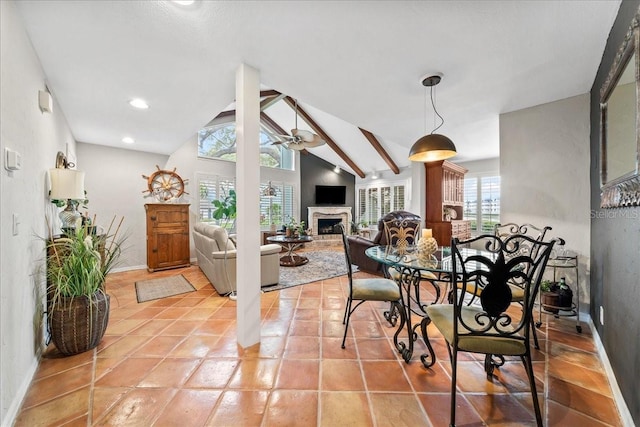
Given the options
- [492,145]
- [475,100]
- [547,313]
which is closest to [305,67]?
[475,100]

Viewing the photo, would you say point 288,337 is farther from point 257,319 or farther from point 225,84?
point 225,84

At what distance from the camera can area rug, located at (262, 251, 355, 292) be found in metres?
3.90

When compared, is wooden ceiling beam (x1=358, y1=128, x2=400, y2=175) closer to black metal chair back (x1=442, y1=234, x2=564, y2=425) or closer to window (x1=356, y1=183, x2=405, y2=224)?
window (x1=356, y1=183, x2=405, y2=224)

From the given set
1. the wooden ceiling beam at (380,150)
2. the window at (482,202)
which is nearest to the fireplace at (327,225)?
the wooden ceiling beam at (380,150)

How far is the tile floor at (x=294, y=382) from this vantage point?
138 centimetres

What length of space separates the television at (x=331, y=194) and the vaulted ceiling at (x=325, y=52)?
Result: 5.48m

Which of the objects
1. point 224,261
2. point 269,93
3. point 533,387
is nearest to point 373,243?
point 224,261

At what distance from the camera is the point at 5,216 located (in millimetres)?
1344

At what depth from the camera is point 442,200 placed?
4758mm

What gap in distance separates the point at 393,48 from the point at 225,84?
Answer: 1576 mm

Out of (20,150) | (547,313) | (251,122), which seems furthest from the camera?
(547,313)

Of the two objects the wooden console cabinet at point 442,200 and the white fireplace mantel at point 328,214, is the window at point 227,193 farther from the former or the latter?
the wooden console cabinet at point 442,200

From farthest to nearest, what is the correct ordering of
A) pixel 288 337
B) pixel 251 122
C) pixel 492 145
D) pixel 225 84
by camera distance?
pixel 492 145 → pixel 225 84 → pixel 288 337 → pixel 251 122

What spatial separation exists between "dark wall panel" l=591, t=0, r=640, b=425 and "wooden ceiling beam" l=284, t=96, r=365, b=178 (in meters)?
4.85
